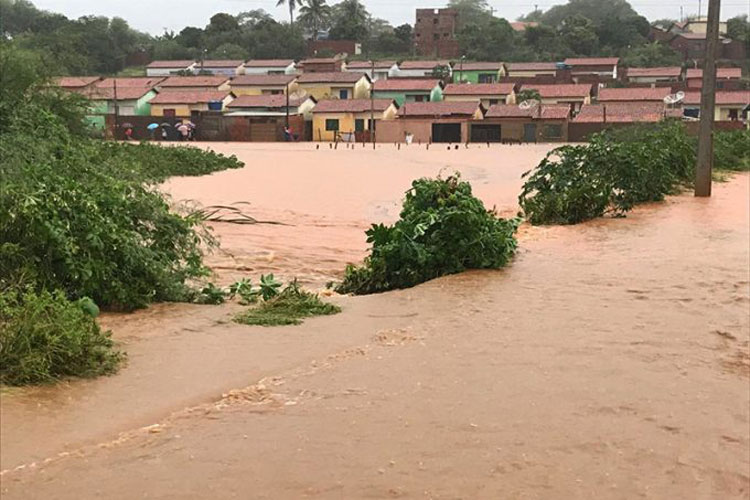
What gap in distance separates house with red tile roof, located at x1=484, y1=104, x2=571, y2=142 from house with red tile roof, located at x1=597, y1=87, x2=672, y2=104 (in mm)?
6952

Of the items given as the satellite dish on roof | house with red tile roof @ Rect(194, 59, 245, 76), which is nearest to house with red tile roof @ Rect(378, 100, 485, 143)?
the satellite dish on roof

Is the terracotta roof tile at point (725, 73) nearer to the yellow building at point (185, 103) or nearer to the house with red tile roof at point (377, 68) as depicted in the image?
the house with red tile roof at point (377, 68)

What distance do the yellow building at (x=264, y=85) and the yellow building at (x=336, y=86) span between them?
1.08m

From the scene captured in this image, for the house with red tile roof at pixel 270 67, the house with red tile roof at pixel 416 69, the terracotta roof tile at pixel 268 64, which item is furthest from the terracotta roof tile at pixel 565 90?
the terracotta roof tile at pixel 268 64

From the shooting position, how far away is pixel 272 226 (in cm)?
1698

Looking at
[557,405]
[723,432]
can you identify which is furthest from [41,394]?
[723,432]

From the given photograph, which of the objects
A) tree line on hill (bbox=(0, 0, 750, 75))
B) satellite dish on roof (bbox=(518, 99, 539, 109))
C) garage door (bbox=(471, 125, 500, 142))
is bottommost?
garage door (bbox=(471, 125, 500, 142))

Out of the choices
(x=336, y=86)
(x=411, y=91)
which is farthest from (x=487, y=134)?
(x=336, y=86)

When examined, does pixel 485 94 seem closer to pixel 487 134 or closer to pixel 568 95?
pixel 568 95

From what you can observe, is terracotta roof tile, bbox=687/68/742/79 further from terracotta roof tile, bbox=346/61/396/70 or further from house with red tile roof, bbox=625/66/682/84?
terracotta roof tile, bbox=346/61/396/70

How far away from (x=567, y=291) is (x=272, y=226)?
7340 millimetres

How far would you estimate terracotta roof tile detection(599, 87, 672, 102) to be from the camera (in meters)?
70.1

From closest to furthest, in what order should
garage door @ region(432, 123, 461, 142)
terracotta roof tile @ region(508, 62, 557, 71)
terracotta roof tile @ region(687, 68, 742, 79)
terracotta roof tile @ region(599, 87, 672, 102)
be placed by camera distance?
garage door @ region(432, 123, 461, 142), terracotta roof tile @ region(599, 87, 672, 102), terracotta roof tile @ region(687, 68, 742, 79), terracotta roof tile @ region(508, 62, 557, 71)

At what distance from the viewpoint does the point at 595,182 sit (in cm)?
1914
